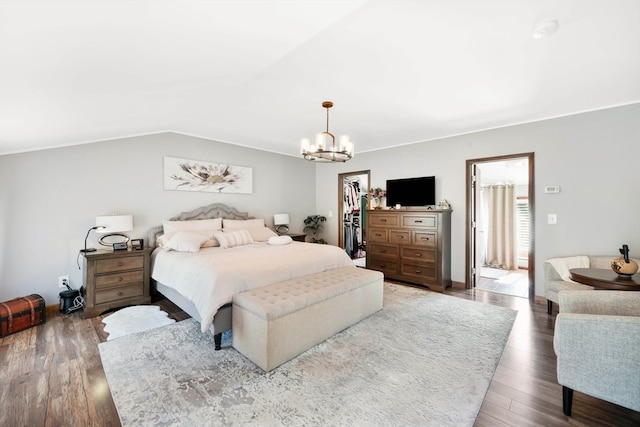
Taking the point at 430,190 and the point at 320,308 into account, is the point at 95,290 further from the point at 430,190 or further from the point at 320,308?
the point at 430,190

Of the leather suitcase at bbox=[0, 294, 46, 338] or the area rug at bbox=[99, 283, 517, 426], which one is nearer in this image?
the area rug at bbox=[99, 283, 517, 426]

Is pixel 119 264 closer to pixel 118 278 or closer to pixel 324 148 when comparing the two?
pixel 118 278

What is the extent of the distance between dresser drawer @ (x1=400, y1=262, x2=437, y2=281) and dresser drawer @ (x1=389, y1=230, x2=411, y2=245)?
1.23 feet

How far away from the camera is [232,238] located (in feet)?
13.4

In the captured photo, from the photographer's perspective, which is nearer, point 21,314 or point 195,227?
point 21,314

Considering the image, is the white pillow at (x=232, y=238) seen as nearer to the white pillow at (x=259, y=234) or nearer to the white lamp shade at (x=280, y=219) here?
the white pillow at (x=259, y=234)

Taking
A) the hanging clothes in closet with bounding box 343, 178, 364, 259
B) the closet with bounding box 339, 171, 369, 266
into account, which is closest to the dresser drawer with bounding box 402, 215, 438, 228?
the closet with bounding box 339, 171, 369, 266

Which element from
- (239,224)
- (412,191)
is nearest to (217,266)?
(239,224)

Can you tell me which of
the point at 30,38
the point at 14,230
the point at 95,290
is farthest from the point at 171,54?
the point at 14,230

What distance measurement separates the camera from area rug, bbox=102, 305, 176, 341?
9.44 feet

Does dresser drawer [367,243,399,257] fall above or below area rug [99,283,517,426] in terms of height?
above

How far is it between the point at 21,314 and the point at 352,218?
5.99 metres

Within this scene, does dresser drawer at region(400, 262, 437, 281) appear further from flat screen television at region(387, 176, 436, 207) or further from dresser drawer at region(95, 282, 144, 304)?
dresser drawer at region(95, 282, 144, 304)

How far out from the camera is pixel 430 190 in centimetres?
477
